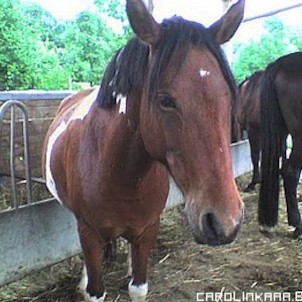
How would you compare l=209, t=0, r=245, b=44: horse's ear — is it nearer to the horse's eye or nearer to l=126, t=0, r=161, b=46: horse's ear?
l=126, t=0, r=161, b=46: horse's ear

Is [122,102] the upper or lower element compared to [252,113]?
upper

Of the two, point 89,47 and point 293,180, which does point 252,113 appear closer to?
point 293,180

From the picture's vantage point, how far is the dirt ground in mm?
2668

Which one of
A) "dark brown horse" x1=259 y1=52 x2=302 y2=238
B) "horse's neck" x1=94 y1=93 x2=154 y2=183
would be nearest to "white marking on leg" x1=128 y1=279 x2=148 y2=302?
"horse's neck" x1=94 y1=93 x2=154 y2=183

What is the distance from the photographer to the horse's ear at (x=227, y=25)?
1.51 m

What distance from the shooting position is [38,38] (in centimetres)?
1104

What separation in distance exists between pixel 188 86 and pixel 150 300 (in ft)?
5.62

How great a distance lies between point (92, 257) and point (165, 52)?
1082 millimetres

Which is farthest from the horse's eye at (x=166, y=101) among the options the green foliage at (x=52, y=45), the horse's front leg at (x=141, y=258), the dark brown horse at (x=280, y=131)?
the green foliage at (x=52, y=45)

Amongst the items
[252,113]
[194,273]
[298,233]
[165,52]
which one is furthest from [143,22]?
[252,113]

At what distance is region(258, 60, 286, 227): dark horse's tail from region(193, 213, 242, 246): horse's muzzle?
7.46 feet

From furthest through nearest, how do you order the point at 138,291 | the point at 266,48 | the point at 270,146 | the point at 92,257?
1. the point at 266,48
2. the point at 270,146
3. the point at 138,291
4. the point at 92,257

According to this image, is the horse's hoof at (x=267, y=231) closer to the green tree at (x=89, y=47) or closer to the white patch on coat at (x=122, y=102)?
the white patch on coat at (x=122, y=102)

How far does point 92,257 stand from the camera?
6.68 ft
